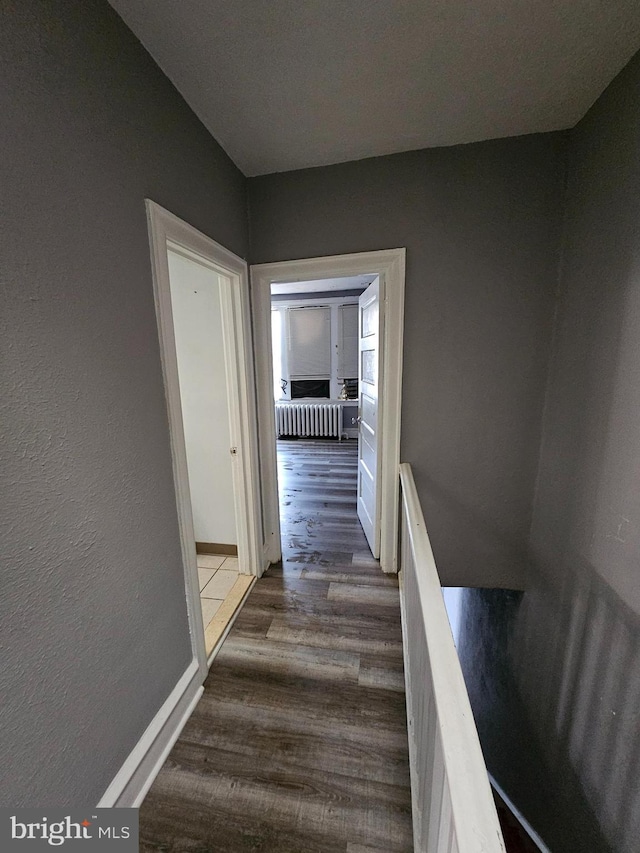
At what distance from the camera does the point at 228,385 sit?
6.59 ft

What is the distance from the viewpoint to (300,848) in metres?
1.03

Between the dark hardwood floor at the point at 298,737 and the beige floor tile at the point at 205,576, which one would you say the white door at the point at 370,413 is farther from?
the beige floor tile at the point at 205,576

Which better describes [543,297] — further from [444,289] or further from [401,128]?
[401,128]

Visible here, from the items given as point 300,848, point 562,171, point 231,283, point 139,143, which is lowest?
point 300,848

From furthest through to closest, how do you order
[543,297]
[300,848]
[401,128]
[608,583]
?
1. [543,297]
2. [401,128]
3. [608,583]
4. [300,848]

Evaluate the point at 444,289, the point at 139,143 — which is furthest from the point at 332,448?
the point at 139,143

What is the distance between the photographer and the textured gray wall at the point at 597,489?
1.21 metres

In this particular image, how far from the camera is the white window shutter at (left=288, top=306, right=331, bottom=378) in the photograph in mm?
5770

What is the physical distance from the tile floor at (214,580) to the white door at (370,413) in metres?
1.08

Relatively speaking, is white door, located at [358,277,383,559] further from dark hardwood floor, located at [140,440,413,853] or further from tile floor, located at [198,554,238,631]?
tile floor, located at [198,554,238,631]

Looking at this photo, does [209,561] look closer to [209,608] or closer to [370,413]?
[209,608]

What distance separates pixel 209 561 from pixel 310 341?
4.31 m

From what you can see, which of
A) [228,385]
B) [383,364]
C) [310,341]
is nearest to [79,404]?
[228,385]

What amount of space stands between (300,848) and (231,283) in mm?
2390
